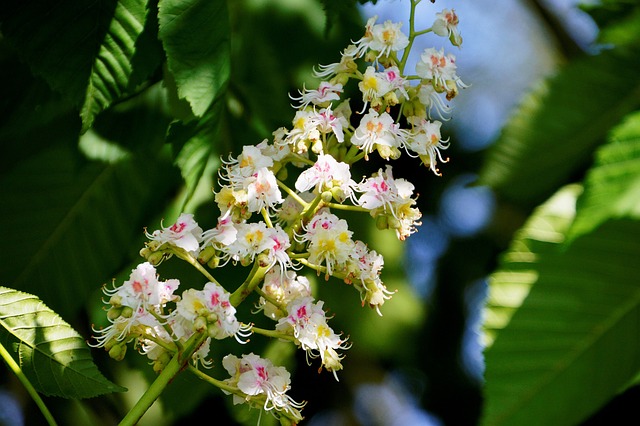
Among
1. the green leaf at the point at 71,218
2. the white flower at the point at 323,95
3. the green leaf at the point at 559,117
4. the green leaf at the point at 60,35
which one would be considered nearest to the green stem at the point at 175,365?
the white flower at the point at 323,95

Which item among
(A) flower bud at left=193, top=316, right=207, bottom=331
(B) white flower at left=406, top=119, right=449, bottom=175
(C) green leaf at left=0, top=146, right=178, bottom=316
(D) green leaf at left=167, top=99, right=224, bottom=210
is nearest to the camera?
(A) flower bud at left=193, top=316, right=207, bottom=331

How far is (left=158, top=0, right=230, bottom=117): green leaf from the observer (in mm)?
771

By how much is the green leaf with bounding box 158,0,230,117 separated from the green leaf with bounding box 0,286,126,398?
0.22m

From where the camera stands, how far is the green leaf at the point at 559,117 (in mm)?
1128

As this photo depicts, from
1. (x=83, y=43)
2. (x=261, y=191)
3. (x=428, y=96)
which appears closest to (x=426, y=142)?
(x=428, y=96)

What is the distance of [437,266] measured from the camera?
186 centimetres

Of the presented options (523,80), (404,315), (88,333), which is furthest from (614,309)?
(523,80)

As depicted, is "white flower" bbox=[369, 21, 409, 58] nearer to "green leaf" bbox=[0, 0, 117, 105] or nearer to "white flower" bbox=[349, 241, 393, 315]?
"white flower" bbox=[349, 241, 393, 315]

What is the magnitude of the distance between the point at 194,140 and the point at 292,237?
184mm

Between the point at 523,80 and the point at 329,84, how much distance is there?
5.32ft

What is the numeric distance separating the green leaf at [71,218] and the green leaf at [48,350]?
41cm

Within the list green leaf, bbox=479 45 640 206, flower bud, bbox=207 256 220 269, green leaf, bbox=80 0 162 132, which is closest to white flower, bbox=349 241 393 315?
flower bud, bbox=207 256 220 269

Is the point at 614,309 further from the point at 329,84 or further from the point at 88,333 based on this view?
the point at 88,333

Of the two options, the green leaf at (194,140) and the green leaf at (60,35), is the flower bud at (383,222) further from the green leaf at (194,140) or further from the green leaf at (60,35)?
the green leaf at (60,35)
